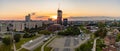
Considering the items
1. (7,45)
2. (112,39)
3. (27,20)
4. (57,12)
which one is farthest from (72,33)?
(57,12)

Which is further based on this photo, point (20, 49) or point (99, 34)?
point (99, 34)

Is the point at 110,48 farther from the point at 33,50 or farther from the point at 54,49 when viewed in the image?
the point at 33,50

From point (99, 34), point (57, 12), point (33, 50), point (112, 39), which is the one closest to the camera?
point (33, 50)

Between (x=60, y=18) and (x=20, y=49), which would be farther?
(x=60, y=18)

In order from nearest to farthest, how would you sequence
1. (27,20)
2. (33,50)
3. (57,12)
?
1. (33,50)
2. (27,20)
3. (57,12)

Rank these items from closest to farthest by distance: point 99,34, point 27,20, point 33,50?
point 33,50 → point 99,34 → point 27,20

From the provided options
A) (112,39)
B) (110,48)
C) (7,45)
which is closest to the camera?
(110,48)

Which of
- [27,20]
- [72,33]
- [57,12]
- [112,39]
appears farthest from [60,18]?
[112,39]

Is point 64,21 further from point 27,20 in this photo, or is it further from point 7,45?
point 7,45
